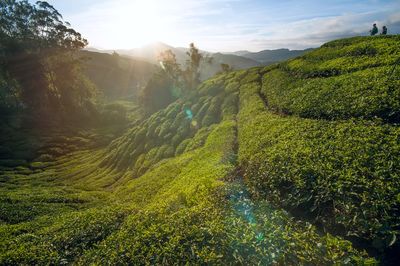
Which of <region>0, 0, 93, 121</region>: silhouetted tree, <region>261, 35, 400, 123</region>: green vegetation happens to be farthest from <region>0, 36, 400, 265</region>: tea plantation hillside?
<region>0, 0, 93, 121</region>: silhouetted tree

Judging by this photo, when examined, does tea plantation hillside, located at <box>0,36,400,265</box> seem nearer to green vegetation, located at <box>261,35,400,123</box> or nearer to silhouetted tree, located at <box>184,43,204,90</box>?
green vegetation, located at <box>261,35,400,123</box>

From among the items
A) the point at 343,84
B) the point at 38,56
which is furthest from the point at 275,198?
the point at 38,56

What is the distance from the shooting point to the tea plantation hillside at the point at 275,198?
11.9 m

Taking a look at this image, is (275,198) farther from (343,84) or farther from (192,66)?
(192,66)

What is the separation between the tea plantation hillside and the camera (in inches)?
470

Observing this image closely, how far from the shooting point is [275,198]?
16.8 meters

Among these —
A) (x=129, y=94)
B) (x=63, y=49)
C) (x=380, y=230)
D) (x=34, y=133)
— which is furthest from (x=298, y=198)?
(x=129, y=94)

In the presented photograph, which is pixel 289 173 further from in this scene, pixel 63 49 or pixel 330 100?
pixel 63 49

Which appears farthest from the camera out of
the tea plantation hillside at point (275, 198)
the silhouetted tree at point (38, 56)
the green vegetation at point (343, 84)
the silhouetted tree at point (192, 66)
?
the silhouetted tree at point (192, 66)

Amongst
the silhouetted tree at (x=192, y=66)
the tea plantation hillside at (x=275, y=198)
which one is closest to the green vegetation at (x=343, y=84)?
the tea plantation hillside at (x=275, y=198)

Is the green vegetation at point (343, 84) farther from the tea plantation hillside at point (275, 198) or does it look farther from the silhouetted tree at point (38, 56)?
the silhouetted tree at point (38, 56)

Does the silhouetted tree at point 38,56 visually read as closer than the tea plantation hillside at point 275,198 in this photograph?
No

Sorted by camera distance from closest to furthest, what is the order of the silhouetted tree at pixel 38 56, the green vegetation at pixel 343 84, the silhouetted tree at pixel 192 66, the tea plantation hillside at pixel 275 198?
1. the tea plantation hillside at pixel 275 198
2. the green vegetation at pixel 343 84
3. the silhouetted tree at pixel 38 56
4. the silhouetted tree at pixel 192 66

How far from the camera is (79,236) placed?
17.7 metres
